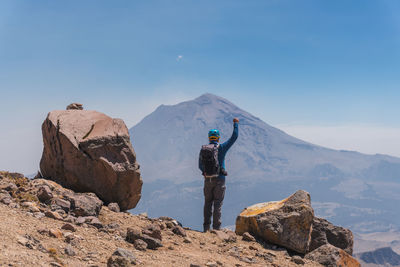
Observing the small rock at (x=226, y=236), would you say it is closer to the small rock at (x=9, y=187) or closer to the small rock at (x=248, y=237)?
the small rock at (x=248, y=237)

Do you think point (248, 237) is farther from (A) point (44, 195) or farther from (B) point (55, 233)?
(A) point (44, 195)

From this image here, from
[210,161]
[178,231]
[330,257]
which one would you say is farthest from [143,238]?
[330,257]

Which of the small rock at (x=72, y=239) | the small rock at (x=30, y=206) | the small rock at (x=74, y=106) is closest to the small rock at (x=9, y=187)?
the small rock at (x=30, y=206)

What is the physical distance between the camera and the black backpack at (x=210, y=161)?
1371 cm

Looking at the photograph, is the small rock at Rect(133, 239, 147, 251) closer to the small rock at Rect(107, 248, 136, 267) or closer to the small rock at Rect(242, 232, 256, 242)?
the small rock at Rect(107, 248, 136, 267)

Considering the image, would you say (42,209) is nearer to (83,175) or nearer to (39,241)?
(39,241)

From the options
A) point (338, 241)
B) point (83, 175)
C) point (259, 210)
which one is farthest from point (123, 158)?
point (338, 241)

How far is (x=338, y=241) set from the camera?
14.7 m

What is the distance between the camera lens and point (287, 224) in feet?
39.5

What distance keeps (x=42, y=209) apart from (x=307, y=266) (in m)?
8.08

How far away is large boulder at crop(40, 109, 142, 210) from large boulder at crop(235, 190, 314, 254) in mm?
5184

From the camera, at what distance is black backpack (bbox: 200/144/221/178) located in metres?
13.7

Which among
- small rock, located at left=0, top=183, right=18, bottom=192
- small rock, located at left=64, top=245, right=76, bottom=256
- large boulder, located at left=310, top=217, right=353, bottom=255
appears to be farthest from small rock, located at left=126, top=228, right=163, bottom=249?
large boulder, located at left=310, top=217, right=353, bottom=255

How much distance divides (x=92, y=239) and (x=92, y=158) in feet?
18.5
